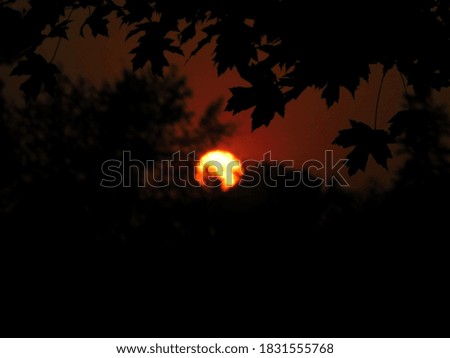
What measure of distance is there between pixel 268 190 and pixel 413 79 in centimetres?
1667

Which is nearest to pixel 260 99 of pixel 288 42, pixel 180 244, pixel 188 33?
pixel 288 42

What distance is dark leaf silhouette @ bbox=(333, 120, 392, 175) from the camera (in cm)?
316

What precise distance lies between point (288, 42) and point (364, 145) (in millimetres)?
808

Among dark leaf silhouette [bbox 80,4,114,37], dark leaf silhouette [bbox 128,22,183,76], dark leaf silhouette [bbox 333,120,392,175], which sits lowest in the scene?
dark leaf silhouette [bbox 333,120,392,175]

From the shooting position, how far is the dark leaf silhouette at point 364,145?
316cm

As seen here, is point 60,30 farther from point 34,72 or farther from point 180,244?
point 180,244

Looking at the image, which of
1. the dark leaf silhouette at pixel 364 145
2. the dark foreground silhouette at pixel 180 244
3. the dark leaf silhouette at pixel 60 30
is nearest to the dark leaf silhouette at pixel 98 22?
the dark leaf silhouette at pixel 60 30

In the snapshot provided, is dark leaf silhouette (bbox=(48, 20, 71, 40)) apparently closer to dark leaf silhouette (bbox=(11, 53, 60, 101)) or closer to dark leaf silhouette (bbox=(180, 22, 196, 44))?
dark leaf silhouette (bbox=(11, 53, 60, 101))

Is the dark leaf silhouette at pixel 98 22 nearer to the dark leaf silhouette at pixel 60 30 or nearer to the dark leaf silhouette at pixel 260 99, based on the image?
the dark leaf silhouette at pixel 60 30

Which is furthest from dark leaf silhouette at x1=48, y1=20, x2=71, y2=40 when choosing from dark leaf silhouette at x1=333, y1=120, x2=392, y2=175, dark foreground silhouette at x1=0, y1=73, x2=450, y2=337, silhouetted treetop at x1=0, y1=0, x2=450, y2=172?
dark foreground silhouette at x1=0, y1=73, x2=450, y2=337

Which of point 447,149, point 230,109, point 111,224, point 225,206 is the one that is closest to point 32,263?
point 111,224

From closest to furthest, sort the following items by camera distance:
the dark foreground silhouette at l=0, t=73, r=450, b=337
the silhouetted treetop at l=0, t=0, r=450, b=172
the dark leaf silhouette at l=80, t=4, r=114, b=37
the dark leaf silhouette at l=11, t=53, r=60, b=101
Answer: the silhouetted treetop at l=0, t=0, r=450, b=172 < the dark leaf silhouette at l=11, t=53, r=60, b=101 < the dark leaf silhouette at l=80, t=4, r=114, b=37 < the dark foreground silhouette at l=0, t=73, r=450, b=337

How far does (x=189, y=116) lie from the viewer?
2103 cm

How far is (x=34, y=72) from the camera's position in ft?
10.9
